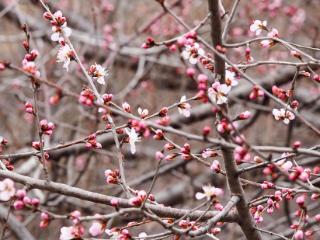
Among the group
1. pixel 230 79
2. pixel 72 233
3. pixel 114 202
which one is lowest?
pixel 72 233

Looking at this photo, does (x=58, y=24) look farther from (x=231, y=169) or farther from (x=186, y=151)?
(x=231, y=169)

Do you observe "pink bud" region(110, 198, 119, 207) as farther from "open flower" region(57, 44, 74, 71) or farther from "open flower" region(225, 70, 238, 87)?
"open flower" region(57, 44, 74, 71)

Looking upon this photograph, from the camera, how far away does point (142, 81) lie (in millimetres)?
6301

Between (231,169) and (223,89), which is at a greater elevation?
(223,89)

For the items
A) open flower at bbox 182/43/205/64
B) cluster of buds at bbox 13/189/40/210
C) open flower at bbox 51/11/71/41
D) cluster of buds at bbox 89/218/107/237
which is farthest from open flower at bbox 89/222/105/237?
open flower at bbox 51/11/71/41

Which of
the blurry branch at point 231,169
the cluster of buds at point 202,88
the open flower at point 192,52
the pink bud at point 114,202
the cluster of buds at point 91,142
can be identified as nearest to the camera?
the cluster of buds at point 202,88

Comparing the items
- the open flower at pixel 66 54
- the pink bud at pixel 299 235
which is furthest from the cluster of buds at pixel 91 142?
the pink bud at pixel 299 235

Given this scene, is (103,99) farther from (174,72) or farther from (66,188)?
(174,72)

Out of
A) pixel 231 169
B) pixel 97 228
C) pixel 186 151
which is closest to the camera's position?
pixel 97 228

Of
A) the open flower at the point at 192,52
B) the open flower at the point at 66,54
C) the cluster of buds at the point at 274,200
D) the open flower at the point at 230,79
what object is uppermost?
the open flower at the point at 66,54

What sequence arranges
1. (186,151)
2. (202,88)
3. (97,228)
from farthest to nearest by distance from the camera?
(186,151), (97,228), (202,88)

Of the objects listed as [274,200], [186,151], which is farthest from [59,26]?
[274,200]

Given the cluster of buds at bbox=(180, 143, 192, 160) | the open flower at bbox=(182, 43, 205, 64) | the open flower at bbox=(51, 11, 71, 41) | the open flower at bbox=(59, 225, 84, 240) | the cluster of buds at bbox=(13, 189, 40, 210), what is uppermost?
the open flower at bbox=(51, 11, 71, 41)

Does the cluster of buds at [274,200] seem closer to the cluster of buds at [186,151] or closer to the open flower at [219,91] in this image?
the cluster of buds at [186,151]
